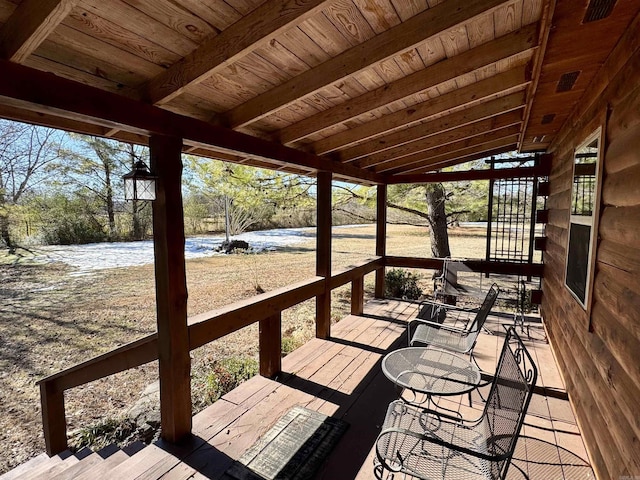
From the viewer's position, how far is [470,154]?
462 centimetres

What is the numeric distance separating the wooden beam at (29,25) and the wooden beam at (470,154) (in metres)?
4.17

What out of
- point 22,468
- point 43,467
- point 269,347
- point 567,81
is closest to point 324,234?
point 269,347

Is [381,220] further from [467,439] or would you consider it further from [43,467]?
[43,467]

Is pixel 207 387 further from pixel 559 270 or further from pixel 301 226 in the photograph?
pixel 301 226

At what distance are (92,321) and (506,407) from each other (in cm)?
707

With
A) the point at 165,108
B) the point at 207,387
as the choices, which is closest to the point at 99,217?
the point at 207,387

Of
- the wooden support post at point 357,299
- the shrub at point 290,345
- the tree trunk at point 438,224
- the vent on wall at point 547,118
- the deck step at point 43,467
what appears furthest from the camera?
the tree trunk at point 438,224

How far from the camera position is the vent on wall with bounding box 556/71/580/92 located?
2043 millimetres

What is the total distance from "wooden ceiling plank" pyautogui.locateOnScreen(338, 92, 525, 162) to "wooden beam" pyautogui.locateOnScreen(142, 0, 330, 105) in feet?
7.03

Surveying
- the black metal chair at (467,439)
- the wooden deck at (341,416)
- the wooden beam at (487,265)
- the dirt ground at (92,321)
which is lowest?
the dirt ground at (92,321)

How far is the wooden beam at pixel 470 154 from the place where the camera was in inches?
164

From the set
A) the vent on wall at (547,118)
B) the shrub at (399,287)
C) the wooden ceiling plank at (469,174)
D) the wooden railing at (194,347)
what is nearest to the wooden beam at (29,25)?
the wooden railing at (194,347)

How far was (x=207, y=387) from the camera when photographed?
373 cm

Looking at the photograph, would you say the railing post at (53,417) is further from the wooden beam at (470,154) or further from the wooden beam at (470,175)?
the wooden beam at (470,154)
